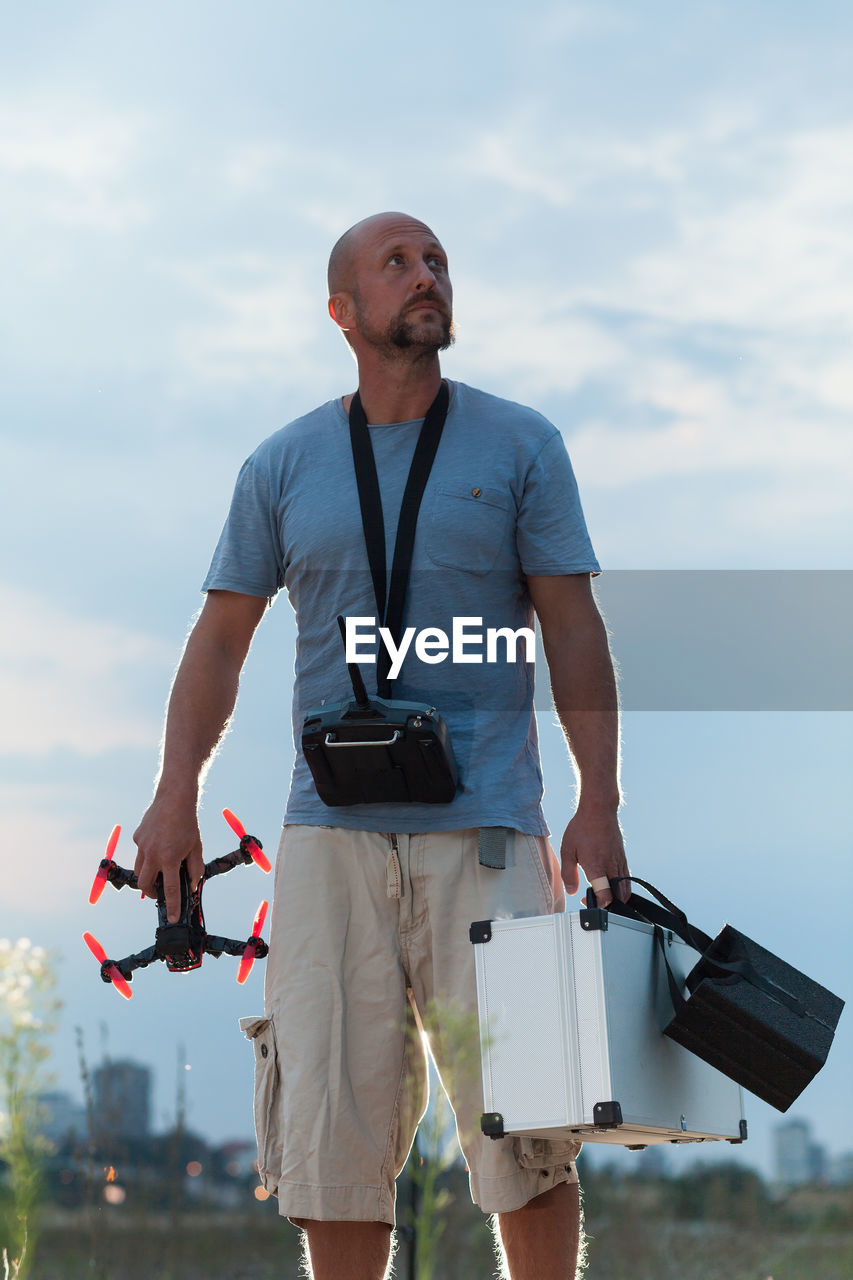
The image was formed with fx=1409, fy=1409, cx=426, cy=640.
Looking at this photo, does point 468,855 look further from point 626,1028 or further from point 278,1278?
point 278,1278

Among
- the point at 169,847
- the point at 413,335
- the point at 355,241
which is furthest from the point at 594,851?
the point at 355,241

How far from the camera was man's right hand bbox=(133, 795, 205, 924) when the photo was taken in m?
2.65

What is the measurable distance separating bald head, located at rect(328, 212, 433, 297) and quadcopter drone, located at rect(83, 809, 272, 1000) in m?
1.26

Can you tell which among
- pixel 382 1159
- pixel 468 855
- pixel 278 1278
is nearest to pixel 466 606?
pixel 468 855

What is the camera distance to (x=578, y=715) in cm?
270

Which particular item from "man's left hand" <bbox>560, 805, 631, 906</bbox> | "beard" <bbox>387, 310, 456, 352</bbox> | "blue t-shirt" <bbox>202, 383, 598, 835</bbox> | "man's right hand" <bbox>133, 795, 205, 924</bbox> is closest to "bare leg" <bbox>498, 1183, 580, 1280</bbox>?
"man's left hand" <bbox>560, 805, 631, 906</bbox>

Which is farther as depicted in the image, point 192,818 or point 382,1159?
point 192,818

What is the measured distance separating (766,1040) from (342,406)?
4.94 feet

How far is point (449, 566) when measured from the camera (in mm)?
2678

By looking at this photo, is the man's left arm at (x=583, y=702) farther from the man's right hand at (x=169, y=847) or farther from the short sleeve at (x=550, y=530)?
the man's right hand at (x=169, y=847)

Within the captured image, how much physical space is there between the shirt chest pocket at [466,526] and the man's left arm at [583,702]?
12 cm

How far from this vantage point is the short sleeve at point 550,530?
2725 millimetres

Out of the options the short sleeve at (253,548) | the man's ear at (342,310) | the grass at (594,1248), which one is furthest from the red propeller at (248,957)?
the grass at (594,1248)
